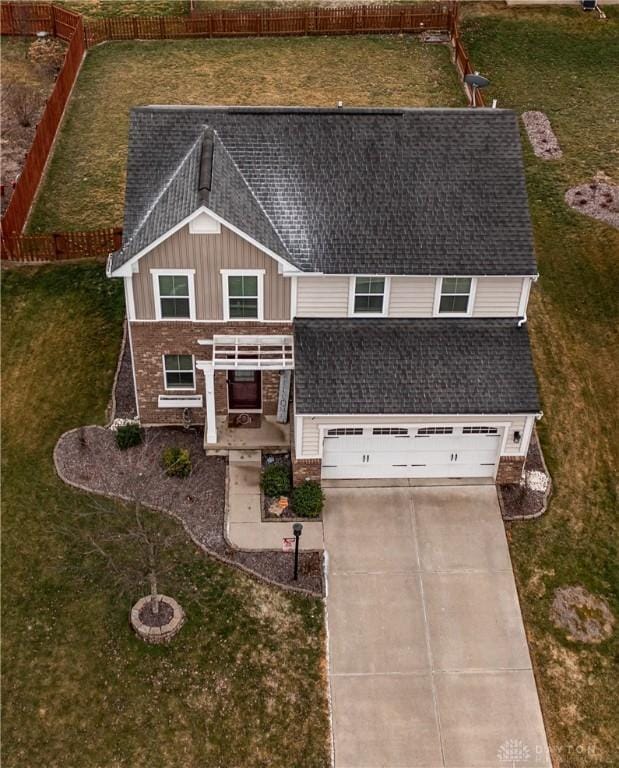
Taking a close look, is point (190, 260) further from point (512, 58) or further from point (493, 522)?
point (512, 58)

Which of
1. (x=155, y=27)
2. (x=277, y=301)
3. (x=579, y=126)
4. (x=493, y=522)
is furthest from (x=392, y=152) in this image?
(x=155, y=27)

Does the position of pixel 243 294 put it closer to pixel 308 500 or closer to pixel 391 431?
pixel 391 431

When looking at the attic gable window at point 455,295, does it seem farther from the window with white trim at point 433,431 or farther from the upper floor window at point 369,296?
the window with white trim at point 433,431

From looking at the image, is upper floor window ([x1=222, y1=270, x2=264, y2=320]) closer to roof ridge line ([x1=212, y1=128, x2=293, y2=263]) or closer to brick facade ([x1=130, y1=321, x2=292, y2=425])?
brick facade ([x1=130, y1=321, x2=292, y2=425])

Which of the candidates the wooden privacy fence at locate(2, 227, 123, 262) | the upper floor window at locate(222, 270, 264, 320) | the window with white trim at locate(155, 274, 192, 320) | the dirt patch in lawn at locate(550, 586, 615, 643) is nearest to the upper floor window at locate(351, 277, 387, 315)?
the upper floor window at locate(222, 270, 264, 320)

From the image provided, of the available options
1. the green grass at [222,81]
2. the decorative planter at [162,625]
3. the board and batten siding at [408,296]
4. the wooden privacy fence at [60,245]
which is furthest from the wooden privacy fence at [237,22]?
the decorative planter at [162,625]

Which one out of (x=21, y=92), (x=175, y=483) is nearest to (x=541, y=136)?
(x=175, y=483)
